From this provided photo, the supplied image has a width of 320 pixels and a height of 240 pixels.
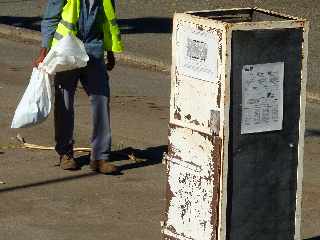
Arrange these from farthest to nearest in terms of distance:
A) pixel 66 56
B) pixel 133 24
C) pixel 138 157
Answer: pixel 133 24 < pixel 138 157 < pixel 66 56

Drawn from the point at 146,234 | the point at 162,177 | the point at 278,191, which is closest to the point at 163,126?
the point at 162,177

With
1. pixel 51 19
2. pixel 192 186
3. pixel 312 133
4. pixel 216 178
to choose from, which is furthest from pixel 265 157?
pixel 312 133

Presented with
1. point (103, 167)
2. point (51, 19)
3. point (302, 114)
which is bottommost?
point (103, 167)

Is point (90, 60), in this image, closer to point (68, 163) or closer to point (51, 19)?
point (51, 19)

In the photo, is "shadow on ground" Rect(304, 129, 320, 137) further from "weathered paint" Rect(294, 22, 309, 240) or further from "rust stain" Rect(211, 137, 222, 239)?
"rust stain" Rect(211, 137, 222, 239)

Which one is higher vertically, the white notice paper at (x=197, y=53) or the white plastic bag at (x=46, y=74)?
the white notice paper at (x=197, y=53)

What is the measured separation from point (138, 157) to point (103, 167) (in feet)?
2.27

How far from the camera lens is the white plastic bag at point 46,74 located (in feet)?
29.8

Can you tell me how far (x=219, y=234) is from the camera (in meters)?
6.86

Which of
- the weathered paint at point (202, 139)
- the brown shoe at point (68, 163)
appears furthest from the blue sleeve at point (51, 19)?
the weathered paint at point (202, 139)

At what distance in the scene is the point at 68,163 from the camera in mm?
9680

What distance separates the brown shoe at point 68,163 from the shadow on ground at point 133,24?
23.1 feet

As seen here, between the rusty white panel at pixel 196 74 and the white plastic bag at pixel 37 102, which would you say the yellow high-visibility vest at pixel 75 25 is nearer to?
the white plastic bag at pixel 37 102

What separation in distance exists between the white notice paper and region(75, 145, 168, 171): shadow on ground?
9.93 feet
